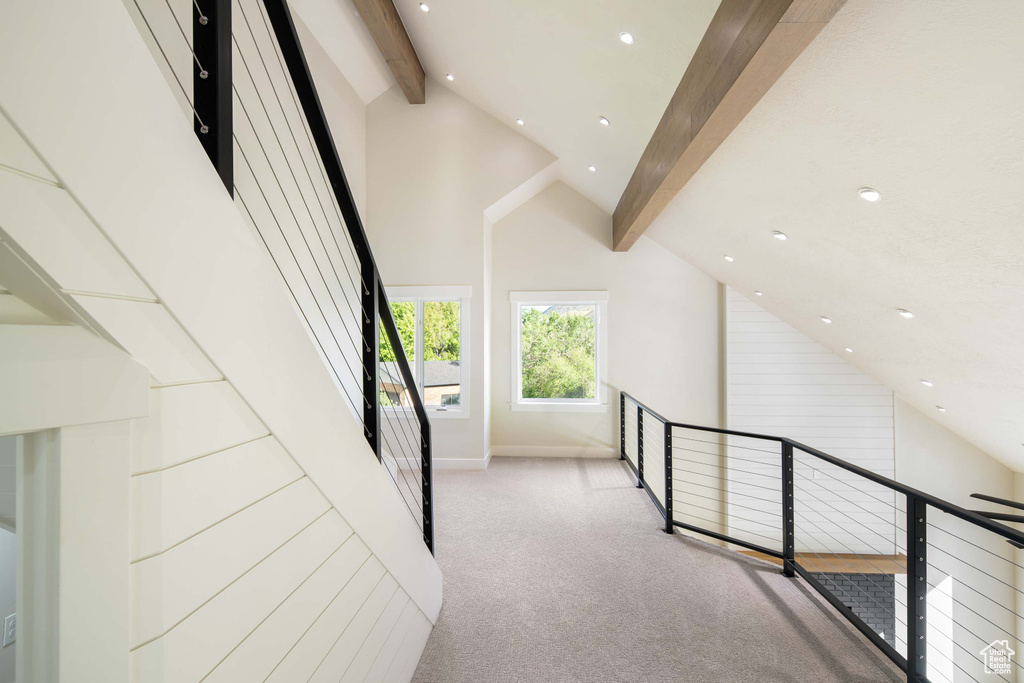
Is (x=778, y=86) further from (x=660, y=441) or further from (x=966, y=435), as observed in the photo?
(x=966, y=435)

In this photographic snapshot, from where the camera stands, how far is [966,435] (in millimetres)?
4633

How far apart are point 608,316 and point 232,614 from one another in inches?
193

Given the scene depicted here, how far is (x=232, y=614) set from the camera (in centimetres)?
92

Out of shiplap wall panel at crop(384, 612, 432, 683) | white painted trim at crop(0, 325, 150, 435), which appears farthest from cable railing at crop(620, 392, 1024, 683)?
white painted trim at crop(0, 325, 150, 435)

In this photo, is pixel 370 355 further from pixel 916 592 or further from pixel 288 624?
pixel 916 592

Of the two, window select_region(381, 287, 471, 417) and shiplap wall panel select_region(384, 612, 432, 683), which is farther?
window select_region(381, 287, 471, 417)

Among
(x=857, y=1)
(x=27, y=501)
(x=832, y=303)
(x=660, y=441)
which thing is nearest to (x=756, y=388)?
(x=660, y=441)

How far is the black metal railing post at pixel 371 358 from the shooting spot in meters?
1.68

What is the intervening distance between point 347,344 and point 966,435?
5967 mm

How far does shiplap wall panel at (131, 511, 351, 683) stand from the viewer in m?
0.74

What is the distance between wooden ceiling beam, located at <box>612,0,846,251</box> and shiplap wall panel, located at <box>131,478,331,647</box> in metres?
1.89

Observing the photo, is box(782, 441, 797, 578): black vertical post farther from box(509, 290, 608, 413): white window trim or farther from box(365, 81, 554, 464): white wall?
box(365, 81, 554, 464): white wall

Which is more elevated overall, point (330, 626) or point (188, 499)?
point (188, 499)

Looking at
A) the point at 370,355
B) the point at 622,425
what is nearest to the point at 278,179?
the point at 370,355
